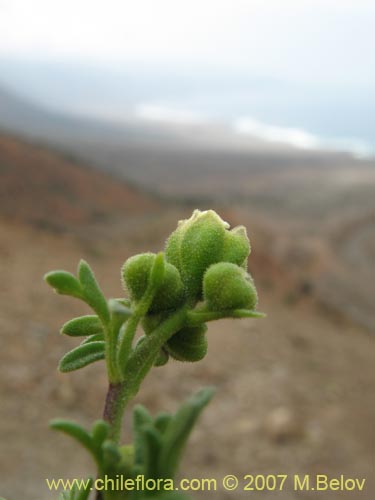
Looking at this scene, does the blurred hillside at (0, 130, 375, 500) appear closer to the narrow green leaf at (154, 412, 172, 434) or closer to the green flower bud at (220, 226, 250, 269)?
the green flower bud at (220, 226, 250, 269)

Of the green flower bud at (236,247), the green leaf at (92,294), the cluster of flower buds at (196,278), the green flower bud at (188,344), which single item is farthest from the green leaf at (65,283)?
the green flower bud at (236,247)

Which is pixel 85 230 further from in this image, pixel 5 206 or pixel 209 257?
pixel 209 257

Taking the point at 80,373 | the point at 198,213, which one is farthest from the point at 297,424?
the point at 198,213

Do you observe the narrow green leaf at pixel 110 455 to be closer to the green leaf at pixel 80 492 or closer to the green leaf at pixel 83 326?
the green leaf at pixel 80 492

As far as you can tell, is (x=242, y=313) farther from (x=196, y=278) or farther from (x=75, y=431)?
(x=75, y=431)

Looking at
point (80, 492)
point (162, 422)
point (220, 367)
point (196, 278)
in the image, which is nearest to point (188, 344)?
point (196, 278)

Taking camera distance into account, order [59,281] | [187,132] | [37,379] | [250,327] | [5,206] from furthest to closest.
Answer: [187,132]
[5,206]
[250,327]
[37,379]
[59,281]
